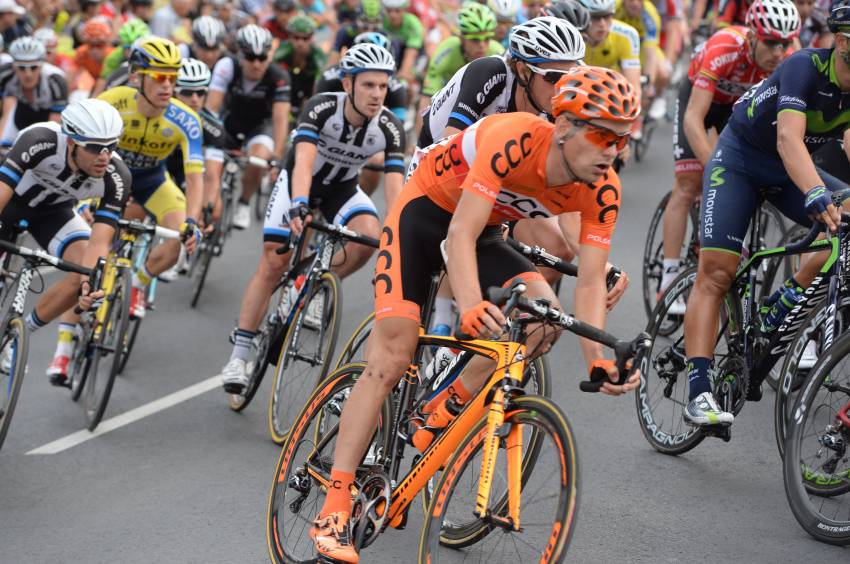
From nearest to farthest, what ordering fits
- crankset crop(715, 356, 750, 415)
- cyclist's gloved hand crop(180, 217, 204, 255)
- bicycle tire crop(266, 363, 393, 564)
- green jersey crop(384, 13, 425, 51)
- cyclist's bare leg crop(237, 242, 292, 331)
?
bicycle tire crop(266, 363, 393, 564)
crankset crop(715, 356, 750, 415)
cyclist's bare leg crop(237, 242, 292, 331)
cyclist's gloved hand crop(180, 217, 204, 255)
green jersey crop(384, 13, 425, 51)

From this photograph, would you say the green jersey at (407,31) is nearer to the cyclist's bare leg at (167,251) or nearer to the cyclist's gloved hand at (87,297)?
the cyclist's bare leg at (167,251)

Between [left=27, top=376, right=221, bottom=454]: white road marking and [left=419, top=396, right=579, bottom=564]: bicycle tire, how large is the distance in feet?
12.3

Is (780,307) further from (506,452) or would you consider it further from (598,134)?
(506,452)

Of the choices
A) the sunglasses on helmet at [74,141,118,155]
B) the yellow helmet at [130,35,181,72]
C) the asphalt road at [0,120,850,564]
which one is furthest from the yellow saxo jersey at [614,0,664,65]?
the sunglasses on helmet at [74,141,118,155]

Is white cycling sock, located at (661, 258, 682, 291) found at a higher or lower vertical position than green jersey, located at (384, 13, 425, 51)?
lower

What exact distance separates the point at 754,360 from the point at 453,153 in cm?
237

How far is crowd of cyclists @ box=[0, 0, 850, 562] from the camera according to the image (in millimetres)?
4758

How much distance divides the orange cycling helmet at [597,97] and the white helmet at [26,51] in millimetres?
8962

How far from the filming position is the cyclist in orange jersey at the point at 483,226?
450 cm

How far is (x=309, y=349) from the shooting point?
24.9 feet

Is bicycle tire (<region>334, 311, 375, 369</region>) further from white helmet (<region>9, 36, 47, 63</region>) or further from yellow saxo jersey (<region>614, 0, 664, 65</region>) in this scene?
yellow saxo jersey (<region>614, 0, 664, 65</region>)

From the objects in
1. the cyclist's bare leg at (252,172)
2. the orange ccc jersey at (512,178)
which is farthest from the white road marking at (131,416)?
the cyclist's bare leg at (252,172)

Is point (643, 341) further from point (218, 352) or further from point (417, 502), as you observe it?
point (218, 352)

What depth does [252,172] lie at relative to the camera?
42.2 feet
